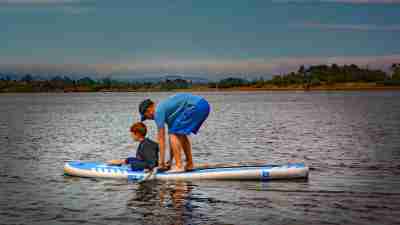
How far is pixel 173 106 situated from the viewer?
16.2 m

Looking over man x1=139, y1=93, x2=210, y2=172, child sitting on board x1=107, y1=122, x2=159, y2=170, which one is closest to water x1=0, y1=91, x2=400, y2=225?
child sitting on board x1=107, y1=122, x2=159, y2=170

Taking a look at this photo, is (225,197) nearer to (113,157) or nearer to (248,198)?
(248,198)

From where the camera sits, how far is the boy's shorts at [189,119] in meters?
16.3

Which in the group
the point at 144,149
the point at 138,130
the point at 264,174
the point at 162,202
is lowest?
the point at 162,202

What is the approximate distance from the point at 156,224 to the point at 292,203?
3319 millimetres

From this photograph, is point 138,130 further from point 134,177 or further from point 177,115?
point 134,177

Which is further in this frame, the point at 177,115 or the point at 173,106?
the point at 177,115

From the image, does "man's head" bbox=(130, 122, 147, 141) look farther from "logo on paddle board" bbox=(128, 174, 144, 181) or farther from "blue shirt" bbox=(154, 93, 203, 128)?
"logo on paddle board" bbox=(128, 174, 144, 181)

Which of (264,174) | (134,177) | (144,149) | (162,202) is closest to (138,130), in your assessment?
(144,149)

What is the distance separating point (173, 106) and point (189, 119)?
0.54 m

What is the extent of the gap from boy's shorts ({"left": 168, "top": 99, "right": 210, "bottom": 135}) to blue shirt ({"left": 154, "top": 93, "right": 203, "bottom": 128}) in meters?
0.08

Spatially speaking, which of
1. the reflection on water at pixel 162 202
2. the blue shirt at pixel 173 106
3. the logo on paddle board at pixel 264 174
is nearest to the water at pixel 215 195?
the reflection on water at pixel 162 202

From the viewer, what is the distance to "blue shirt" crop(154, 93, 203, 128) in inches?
628

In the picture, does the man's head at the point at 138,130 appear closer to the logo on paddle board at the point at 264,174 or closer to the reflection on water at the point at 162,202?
the reflection on water at the point at 162,202
